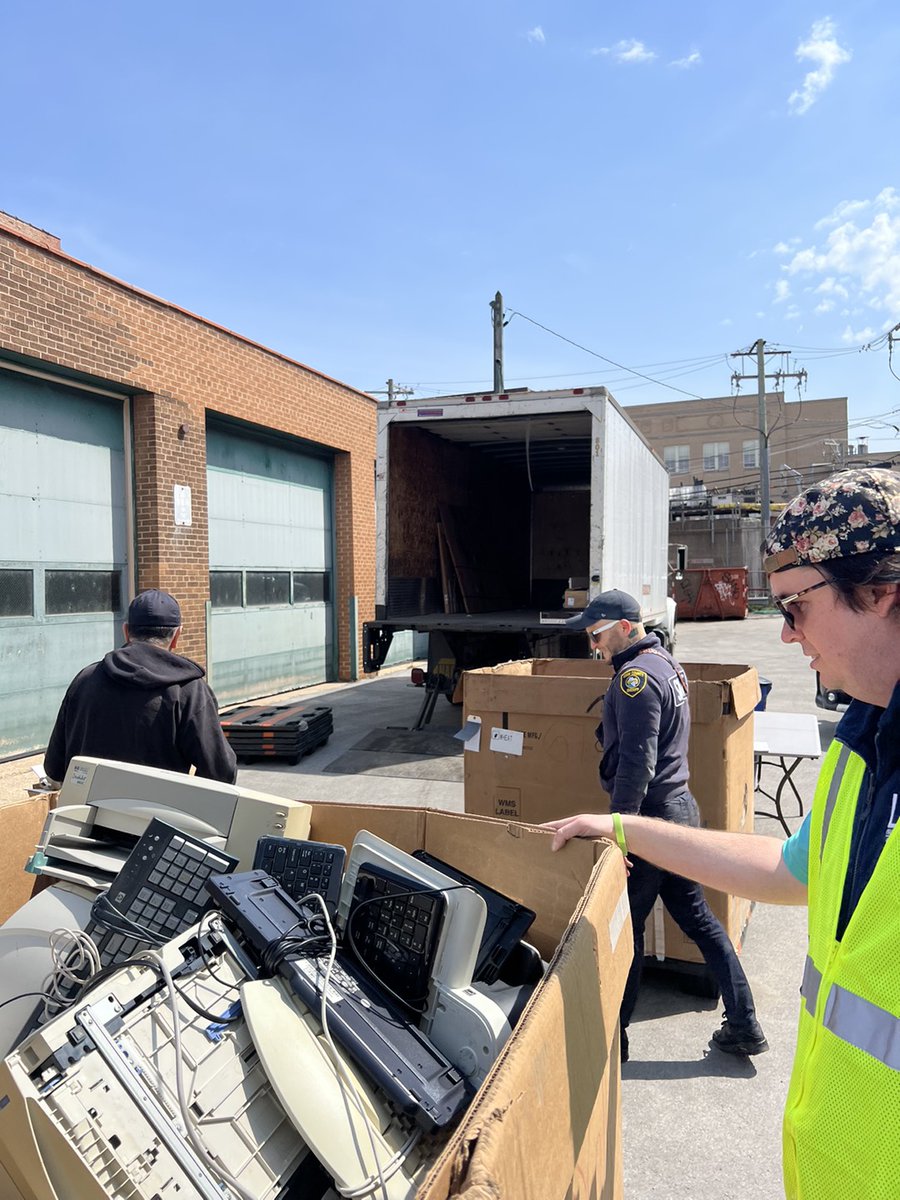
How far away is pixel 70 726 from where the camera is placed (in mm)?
3158

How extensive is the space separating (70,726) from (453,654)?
21.2ft

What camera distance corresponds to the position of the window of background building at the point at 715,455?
187ft

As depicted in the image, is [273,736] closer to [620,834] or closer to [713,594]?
[620,834]

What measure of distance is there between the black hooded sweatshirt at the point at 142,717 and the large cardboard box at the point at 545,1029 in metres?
0.91

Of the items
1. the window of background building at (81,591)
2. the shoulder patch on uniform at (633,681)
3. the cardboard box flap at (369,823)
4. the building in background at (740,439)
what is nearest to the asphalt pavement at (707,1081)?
the cardboard box flap at (369,823)

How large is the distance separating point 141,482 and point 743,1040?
26.3ft

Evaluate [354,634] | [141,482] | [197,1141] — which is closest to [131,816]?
[197,1141]

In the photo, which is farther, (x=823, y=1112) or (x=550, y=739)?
(x=550, y=739)

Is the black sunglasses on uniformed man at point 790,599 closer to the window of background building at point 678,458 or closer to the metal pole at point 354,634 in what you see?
the metal pole at point 354,634

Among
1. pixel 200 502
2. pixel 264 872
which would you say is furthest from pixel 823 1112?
pixel 200 502

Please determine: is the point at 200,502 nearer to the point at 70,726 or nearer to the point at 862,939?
the point at 70,726

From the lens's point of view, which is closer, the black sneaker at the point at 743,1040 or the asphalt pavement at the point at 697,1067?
the asphalt pavement at the point at 697,1067

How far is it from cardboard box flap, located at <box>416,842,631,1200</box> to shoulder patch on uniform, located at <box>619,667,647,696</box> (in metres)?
1.33

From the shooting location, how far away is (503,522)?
12609mm
